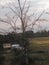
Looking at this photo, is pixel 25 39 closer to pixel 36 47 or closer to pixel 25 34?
pixel 25 34

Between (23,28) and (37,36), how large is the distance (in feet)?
5.02

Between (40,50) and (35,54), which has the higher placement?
(40,50)

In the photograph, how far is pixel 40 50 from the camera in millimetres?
18203

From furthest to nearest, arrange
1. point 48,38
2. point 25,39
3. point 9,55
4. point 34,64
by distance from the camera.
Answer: point 9,55 < point 48,38 < point 34,64 < point 25,39

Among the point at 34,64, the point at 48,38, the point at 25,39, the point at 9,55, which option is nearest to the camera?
the point at 25,39

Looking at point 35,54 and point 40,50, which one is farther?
point 40,50

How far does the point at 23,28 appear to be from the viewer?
14.6 metres

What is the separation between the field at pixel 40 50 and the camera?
631 inches

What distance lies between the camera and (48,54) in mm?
18719

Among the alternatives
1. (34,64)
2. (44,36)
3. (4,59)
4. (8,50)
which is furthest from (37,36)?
(8,50)

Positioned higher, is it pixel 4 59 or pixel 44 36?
pixel 44 36

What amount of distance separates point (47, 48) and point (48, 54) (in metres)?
0.41

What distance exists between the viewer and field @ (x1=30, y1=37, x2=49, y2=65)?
1602 cm

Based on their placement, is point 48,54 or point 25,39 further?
point 48,54
